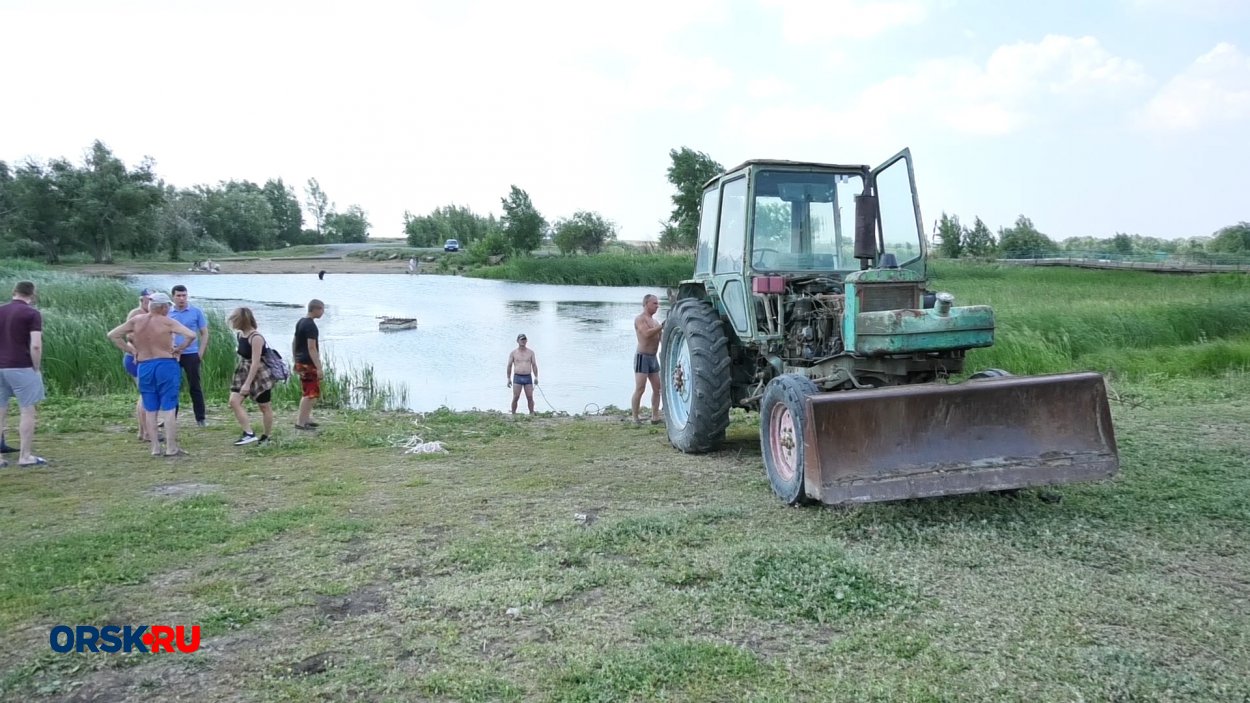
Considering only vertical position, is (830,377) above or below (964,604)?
above

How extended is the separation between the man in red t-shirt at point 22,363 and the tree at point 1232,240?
55928 mm

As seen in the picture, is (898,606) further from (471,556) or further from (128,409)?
(128,409)

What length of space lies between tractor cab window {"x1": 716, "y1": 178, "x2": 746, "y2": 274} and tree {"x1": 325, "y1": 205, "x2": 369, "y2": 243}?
112373mm

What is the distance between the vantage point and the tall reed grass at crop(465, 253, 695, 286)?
45312 millimetres

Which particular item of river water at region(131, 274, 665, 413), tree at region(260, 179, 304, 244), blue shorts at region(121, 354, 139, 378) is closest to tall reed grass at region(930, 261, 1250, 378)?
river water at region(131, 274, 665, 413)

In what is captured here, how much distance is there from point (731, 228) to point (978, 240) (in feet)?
180

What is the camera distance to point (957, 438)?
16.9 feet

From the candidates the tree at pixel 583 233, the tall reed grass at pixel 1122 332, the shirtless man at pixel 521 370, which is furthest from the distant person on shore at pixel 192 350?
the tree at pixel 583 233

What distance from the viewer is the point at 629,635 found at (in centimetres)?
356

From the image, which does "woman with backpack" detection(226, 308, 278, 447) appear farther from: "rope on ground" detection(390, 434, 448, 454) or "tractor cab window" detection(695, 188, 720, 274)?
"tractor cab window" detection(695, 188, 720, 274)

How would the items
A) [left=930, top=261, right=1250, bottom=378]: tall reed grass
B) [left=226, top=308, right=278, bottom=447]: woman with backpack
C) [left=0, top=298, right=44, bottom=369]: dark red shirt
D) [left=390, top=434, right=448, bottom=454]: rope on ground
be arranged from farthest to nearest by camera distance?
1. [left=930, top=261, right=1250, bottom=378]: tall reed grass
2. [left=226, top=308, right=278, bottom=447]: woman with backpack
3. [left=390, top=434, right=448, bottom=454]: rope on ground
4. [left=0, top=298, right=44, bottom=369]: dark red shirt

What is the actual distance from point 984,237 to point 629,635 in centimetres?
5904

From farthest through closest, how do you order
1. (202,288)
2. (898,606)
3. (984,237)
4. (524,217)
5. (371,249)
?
(371,249) → (524,217) → (984,237) → (202,288) → (898,606)

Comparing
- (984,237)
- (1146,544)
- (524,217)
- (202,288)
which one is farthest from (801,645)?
(524,217)
